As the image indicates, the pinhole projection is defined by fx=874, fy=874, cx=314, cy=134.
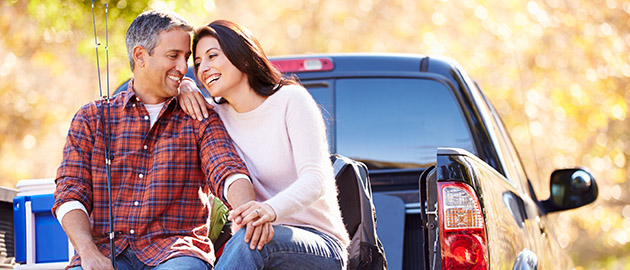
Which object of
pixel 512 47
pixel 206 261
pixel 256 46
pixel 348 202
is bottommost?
pixel 206 261

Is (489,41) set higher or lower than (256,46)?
higher

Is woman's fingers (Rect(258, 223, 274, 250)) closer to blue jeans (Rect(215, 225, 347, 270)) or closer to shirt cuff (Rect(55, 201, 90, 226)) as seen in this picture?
blue jeans (Rect(215, 225, 347, 270))

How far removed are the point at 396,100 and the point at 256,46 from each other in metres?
1.20

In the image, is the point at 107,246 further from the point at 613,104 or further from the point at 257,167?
the point at 613,104

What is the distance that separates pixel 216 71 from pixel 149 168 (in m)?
0.46

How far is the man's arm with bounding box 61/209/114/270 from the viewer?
126 inches

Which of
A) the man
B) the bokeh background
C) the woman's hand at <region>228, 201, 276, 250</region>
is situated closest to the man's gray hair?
the man

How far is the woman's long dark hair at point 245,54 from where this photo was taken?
336 cm

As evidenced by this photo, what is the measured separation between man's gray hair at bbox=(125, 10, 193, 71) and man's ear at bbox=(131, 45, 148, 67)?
1cm

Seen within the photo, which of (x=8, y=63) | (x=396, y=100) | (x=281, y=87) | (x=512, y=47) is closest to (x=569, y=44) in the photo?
(x=512, y=47)

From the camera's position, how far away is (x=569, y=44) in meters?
17.9

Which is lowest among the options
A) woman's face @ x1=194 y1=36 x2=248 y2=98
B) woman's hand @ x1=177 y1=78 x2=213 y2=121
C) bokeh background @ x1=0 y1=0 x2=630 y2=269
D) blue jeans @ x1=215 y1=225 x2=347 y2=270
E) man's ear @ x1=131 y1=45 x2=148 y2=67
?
blue jeans @ x1=215 y1=225 x2=347 y2=270

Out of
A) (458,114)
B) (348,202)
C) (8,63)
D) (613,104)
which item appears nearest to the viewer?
(348,202)

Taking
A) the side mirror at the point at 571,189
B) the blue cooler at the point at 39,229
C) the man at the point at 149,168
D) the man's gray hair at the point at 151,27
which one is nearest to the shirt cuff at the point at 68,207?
the man at the point at 149,168
